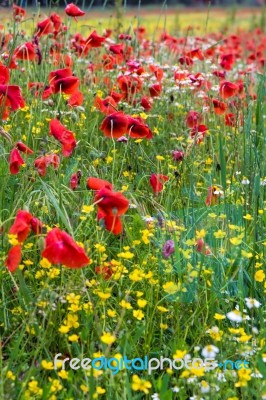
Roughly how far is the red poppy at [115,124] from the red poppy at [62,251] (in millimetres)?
880

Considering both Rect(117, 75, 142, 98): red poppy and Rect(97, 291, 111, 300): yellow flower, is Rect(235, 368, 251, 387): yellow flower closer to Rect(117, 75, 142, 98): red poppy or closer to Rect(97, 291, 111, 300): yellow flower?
Rect(97, 291, 111, 300): yellow flower

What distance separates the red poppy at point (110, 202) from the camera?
2.02 meters

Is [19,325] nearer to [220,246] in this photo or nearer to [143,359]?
[143,359]

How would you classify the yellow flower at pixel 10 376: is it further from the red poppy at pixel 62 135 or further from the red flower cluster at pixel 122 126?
the red flower cluster at pixel 122 126

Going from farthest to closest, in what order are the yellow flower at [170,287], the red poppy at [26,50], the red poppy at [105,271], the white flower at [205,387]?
the red poppy at [26,50]
the red poppy at [105,271]
the yellow flower at [170,287]
the white flower at [205,387]

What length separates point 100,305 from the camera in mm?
2295

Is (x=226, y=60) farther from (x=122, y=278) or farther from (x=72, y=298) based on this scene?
(x=72, y=298)

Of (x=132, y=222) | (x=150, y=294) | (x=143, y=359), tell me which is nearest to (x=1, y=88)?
(x=132, y=222)

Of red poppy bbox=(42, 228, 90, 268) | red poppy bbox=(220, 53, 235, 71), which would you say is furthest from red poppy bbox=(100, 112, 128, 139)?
red poppy bbox=(220, 53, 235, 71)

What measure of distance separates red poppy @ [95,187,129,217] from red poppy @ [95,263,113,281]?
0.30m

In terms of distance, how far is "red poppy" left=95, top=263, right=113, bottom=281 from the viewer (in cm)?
233

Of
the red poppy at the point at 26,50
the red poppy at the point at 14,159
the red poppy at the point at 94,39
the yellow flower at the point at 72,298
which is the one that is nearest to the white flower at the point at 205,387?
the yellow flower at the point at 72,298

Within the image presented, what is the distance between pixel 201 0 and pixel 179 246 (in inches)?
1230

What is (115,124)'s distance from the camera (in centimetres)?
274
